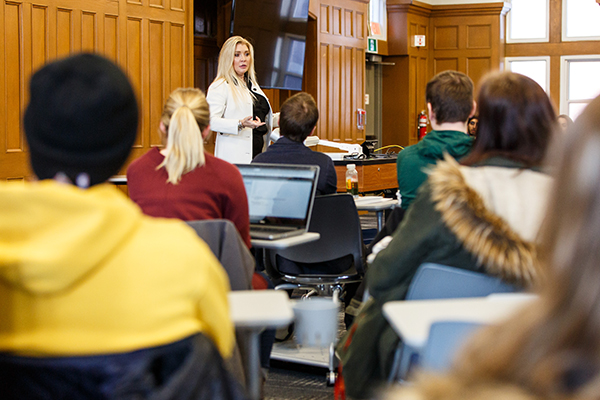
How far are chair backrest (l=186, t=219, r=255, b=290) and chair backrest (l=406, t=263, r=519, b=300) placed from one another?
56cm

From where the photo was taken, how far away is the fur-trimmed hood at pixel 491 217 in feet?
5.25

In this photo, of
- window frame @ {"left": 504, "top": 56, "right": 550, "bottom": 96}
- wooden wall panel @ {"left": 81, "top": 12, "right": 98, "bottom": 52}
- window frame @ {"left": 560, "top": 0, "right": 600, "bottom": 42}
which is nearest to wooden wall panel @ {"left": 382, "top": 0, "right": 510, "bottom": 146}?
window frame @ {"left": 504, "top": 56, "right": 550, "bottom": 96}

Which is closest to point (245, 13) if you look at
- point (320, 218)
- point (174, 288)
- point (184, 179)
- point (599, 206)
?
point (320, 218)

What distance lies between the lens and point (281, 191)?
2785mm

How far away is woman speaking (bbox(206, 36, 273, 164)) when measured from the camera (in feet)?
15.7

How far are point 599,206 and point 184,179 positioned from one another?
1913mm

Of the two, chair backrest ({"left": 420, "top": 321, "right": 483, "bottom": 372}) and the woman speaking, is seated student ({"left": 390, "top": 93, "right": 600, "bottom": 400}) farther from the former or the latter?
the woman speaking

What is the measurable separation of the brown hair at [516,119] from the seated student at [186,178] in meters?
0.89

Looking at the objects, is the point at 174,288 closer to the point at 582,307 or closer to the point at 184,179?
the point at 582,307

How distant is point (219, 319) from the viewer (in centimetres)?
115

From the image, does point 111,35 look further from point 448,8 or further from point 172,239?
point 448,8

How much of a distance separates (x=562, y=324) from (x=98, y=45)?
5956 millimetres

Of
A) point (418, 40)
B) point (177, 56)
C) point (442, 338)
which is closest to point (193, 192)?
point (442, 338)

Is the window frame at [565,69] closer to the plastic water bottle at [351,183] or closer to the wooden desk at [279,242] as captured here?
the plastic water bottle at [351,183]
